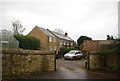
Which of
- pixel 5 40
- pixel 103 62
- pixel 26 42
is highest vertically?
pixel 26 42

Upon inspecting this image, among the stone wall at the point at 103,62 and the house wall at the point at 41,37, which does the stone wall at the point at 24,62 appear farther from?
the house wall at the point at 41,37

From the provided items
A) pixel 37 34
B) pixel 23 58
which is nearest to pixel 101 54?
pixel 23 58

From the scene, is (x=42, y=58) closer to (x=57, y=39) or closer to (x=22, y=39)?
(x=22, y=39)

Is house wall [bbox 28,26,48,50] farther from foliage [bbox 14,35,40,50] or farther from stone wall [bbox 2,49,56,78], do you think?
stone wall [bbox 2,49,56,78]

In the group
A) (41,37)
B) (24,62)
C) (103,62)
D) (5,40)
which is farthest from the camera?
(41,37)

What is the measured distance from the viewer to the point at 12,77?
402 inches

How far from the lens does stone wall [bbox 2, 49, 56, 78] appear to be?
10.1m

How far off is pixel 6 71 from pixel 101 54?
356 inches

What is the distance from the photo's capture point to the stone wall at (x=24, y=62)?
33.2 feet

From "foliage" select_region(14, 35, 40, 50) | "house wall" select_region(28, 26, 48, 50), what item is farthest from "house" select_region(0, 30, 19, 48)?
"house wall" select_region(28, 26, 48, 50)

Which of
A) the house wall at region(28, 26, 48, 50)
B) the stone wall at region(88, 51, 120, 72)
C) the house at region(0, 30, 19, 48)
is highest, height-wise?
the house wall at region(28, 26, 48, 50)

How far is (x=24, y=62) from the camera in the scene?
11.5m

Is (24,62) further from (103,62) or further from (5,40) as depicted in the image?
(103,62)

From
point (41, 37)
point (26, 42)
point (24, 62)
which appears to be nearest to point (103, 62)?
point (24, 62)
